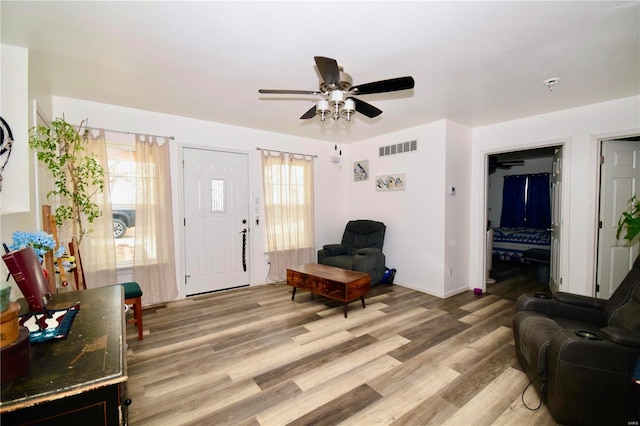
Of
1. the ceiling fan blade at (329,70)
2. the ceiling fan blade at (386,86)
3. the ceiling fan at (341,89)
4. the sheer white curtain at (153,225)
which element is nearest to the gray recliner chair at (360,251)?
the sheer white curtain at (153,225)

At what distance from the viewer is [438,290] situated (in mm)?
4051

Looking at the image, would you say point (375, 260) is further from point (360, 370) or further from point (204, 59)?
point (204, 59)

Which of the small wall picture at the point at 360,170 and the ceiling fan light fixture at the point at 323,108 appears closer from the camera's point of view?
the ceiling fan light fixture at the point at 323,108

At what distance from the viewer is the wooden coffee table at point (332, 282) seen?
10.8 feet

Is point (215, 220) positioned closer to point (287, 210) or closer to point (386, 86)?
point (287, 210)

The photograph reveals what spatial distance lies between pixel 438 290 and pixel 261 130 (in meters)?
3.56

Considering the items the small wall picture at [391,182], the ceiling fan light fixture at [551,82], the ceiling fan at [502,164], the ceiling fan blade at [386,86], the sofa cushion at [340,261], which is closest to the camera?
the ceiling fan blade at [386,86]

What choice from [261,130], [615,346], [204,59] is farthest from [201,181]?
[615,346]

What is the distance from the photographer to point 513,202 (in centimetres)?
718

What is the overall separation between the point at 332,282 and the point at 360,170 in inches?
99.8

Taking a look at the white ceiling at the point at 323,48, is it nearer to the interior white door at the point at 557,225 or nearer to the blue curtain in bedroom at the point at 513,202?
the interior white door at the point at 557,225

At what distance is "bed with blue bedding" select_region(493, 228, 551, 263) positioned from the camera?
5.57m

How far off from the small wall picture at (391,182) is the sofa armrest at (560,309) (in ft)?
7.86

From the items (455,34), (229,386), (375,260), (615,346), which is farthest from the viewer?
(375,260)
